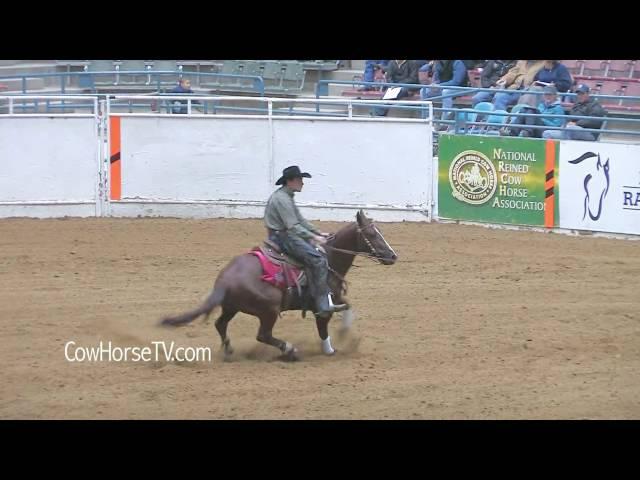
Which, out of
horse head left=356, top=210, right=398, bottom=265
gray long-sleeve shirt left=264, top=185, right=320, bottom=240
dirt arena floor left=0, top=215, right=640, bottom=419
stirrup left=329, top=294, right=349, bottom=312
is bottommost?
dirt arena floor left=0, top=215, right=640, bottom=419

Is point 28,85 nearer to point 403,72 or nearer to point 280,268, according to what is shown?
point 403,72

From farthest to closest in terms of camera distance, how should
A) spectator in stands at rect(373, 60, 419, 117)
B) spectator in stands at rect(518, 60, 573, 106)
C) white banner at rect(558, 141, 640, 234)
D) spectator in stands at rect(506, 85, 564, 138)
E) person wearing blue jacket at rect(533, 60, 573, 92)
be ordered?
spectator in stands at rect(373, 60, 419, 117), person wearing blue jacket at rect(533, 60, 573, 92), spectator in stands at rect(518, 60, 573, 106), spectator in stands at rect(506, 85, 564, 138), white banner at rect(558, 141, 640, 234)

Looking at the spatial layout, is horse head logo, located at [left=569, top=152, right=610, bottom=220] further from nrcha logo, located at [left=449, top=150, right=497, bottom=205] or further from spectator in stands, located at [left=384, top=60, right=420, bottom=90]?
spectator in stands, located at [left=384, top=60, right=420, bottom=90]

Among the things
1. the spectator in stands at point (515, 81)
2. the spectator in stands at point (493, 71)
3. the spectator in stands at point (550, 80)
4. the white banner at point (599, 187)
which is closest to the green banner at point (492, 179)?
the white banner at point (599, 187)

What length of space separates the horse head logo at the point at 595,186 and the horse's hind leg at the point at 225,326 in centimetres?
811

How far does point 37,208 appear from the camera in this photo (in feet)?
59.2

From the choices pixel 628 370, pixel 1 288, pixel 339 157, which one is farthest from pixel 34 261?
pixel 628 370

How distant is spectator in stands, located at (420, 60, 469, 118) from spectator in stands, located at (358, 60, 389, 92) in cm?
162

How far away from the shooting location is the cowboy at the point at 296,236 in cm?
989

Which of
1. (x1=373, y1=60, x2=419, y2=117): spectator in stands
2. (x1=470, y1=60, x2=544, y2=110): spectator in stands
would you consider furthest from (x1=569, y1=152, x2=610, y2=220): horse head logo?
(x1=373, y1=60, x2=419, y2=117): spectator in stands

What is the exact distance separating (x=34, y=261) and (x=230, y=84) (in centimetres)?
1308

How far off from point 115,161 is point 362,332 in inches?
325

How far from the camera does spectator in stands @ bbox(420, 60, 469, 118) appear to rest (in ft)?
68.8

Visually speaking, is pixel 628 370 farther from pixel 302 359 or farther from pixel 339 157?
pixel 339 157
